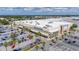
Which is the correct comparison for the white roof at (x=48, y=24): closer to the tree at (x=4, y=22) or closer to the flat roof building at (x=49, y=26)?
the flat roof building at (x=49, y=26)

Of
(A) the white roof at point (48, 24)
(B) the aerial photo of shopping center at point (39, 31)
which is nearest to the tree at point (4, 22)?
(B) the aerial photo of shopping center at point (39, 31)

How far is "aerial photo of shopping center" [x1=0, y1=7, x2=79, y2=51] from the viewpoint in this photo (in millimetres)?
2447

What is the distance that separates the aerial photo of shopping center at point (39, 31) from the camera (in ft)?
8.03

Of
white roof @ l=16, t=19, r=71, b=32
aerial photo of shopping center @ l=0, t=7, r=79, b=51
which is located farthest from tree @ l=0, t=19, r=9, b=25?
white roof @ l=16, t=19, r=71, b=32

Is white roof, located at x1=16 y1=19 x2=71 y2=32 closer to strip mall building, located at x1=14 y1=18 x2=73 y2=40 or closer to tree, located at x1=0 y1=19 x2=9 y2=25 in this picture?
strip mall building, located at x1=14 y1=18 x2=73 y2=40

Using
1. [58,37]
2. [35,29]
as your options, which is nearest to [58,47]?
[58,37]

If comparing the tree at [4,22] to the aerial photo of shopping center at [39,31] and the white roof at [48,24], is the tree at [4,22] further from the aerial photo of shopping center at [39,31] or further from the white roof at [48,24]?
the white roof at [48,24]

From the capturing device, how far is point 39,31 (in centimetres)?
246

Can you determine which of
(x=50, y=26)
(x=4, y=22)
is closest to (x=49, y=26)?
(x=50, y=26)

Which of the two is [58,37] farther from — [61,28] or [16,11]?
[16,11]

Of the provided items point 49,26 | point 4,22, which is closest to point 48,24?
point 49,26

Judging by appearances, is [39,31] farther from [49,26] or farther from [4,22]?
[4,22]

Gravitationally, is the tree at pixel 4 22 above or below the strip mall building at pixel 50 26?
above
